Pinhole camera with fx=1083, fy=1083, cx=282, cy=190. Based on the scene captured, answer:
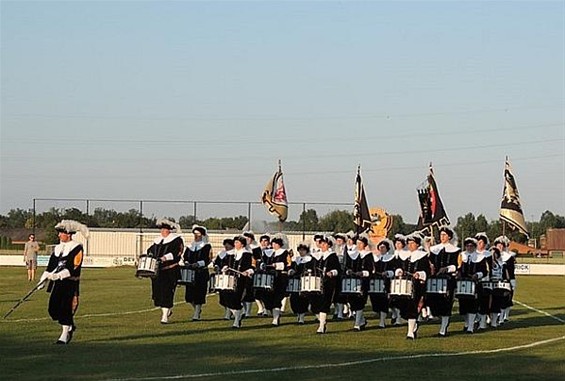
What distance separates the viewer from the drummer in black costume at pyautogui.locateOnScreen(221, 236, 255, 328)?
2164cm

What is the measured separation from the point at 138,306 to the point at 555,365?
1379 centimetres

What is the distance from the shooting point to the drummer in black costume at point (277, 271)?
2283 centimetres

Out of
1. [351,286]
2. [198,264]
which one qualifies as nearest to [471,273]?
[351,286]

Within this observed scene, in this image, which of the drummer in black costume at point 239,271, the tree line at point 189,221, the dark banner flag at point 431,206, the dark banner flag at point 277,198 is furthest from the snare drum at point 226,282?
the tree line at point 189,221

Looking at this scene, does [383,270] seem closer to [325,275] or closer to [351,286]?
[351,286]

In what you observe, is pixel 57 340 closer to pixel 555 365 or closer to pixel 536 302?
pixel 555 365

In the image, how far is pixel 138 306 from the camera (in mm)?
27484

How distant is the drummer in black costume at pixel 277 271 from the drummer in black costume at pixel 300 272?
9.2 inches

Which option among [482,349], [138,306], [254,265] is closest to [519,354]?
[482,349]

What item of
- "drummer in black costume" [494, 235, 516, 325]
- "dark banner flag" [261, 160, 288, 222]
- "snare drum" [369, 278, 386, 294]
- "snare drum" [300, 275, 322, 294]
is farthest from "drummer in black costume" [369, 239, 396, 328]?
"dark banner flag" [261, 160, 288, 222]

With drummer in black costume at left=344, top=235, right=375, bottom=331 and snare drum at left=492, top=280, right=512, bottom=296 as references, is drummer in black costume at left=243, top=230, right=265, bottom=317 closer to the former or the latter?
drummer in black costume at left=344, top=235, right=375, bottom=331

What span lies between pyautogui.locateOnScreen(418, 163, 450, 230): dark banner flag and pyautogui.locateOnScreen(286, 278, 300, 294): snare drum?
45.9 feet

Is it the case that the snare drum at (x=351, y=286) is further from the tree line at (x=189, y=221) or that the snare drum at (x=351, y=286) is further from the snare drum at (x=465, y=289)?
the tree line at (x=189, y=221)

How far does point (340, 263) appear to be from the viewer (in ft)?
72.7
